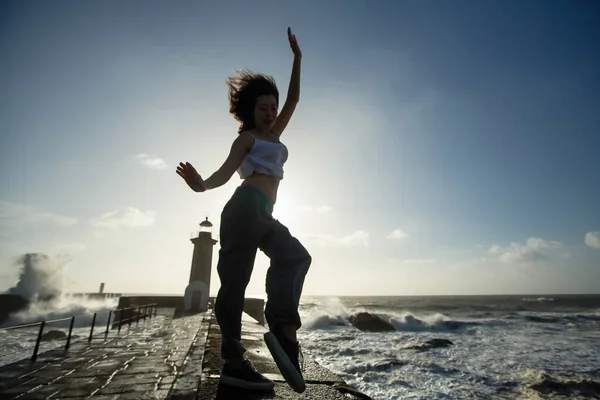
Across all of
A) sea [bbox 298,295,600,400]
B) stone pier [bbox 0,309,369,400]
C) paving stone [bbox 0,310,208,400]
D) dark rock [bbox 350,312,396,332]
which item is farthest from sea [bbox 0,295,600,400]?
dark rock [bbox 350,312,396,332]

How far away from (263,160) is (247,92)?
0.62m

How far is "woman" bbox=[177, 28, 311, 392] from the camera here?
1.70 meters

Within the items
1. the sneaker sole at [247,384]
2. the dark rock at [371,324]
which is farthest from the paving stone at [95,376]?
the dark rock at [371,324]

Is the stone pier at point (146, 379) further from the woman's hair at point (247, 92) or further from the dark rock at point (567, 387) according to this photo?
the dark rock at point (567, 387)

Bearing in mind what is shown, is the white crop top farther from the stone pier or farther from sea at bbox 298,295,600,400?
sea at bbox 298,295,600,400

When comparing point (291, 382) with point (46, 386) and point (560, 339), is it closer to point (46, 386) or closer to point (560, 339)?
point (46, 386)

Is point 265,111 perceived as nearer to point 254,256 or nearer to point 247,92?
point 247,92

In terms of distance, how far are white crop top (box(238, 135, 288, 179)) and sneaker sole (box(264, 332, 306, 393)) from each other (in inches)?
39.9

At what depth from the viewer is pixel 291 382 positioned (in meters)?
1.55

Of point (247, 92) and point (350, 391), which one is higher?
point (247, 92)

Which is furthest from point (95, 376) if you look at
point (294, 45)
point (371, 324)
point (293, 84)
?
point (371, 324)

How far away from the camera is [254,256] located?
1931 millimetres

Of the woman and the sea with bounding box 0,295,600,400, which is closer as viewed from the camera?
the woman

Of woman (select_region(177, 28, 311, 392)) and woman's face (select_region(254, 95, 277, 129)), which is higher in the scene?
woman's face (select_region(254, 95, 277, 129))
